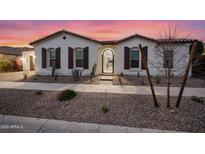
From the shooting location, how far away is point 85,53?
42.4 ft

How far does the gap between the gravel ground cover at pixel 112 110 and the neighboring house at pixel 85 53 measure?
6.72 metres

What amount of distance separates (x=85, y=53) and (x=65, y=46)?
1.88 meters

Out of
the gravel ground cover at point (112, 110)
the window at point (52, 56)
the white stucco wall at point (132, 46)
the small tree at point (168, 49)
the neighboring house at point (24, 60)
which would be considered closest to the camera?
the gravel ground cover at point (112, 110)

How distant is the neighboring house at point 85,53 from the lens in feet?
42.3

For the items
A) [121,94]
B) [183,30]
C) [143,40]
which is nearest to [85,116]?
[121,94]

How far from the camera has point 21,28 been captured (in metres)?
9.28

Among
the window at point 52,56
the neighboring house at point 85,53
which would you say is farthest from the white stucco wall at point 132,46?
the window at point 52,56

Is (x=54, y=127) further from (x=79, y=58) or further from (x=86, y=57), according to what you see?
(x=79, y=58)

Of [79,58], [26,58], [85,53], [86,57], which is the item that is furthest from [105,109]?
[26,58]

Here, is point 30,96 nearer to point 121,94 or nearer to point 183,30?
point 121,94

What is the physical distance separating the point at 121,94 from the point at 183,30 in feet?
Result: 14.3

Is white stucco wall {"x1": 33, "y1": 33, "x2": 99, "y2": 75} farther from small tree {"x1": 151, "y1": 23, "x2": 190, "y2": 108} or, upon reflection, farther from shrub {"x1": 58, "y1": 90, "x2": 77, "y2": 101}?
shrub {"x1": 58, "y1": 90, "x2": 77, "y2": 101}

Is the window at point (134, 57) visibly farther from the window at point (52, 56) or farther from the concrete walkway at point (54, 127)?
the concrete walkway at point (54, 127)

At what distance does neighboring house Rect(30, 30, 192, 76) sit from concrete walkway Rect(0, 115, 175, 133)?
8.80m
